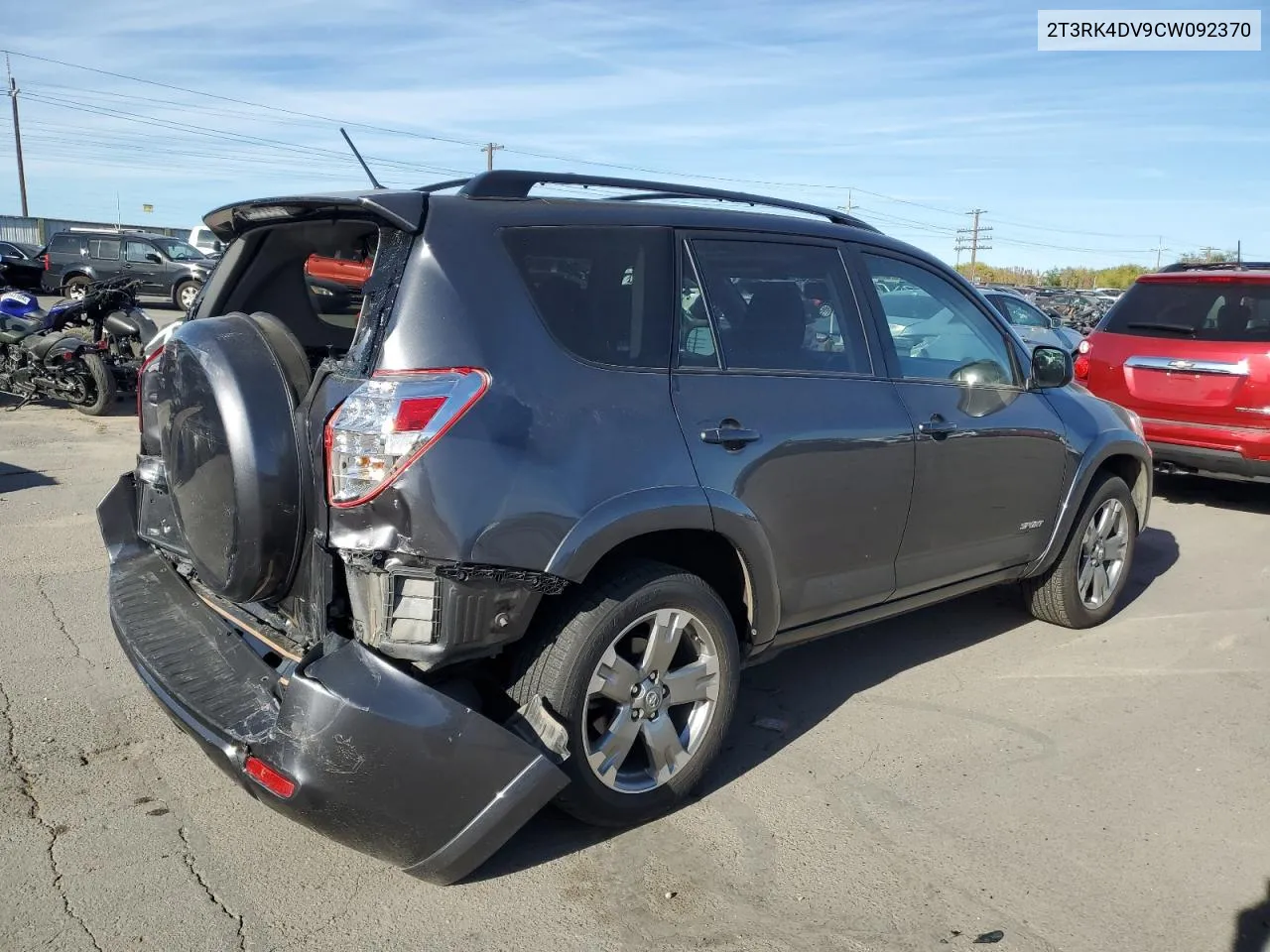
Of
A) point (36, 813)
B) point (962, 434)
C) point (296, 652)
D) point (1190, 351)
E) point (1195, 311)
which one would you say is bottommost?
point (36, 813)

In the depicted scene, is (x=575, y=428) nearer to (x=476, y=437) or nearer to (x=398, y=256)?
(x=476, y=437)

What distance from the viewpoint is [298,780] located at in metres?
2.64

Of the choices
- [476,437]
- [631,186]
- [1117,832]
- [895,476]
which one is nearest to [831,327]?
[895,476]

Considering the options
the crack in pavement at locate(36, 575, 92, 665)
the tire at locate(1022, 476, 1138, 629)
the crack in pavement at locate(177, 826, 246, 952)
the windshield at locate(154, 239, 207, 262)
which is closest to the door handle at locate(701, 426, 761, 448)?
the crack in pavement at locate(177, 826, 246, 952)

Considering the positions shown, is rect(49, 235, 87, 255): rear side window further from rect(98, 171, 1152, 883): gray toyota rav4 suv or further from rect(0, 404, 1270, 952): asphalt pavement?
rect(98, 171, 1152, 883): gray toyota rav4 suv

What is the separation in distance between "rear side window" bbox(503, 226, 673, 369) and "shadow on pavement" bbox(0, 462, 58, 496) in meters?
5.60

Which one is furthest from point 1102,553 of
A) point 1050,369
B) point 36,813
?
point 36,813

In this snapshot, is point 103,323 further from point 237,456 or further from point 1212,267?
point 1212,267

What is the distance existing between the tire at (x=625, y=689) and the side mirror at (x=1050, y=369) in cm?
215

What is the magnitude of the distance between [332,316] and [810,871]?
8.90 ft

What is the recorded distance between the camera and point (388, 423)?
2701mm

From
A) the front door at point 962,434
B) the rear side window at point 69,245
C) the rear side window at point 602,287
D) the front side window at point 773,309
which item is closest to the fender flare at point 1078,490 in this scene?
the front door at point 962,434

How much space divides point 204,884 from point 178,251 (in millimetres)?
25213

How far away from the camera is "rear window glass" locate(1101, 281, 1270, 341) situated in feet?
24.5
